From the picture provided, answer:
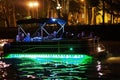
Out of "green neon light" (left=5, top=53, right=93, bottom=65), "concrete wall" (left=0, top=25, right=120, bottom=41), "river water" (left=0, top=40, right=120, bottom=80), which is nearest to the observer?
"river water" (left=0, top=40, right=120, bottom=80)

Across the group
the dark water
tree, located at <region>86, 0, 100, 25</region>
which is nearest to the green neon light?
the dark water

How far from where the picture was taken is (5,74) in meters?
16.8

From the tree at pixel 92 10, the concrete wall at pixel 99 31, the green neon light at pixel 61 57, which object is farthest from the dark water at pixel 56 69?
the tree at pixel 92 10

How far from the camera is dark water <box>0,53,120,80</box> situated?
15836mm

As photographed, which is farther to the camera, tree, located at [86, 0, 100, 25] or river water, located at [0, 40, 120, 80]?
tree, located at [86, 0, 100, 25]

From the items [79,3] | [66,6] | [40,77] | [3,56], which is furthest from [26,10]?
[40,77]

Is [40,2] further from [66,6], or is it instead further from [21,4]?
[66,6]

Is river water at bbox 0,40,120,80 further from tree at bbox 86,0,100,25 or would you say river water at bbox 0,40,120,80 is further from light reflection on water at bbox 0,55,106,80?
tree at bbox 86,0,100,25

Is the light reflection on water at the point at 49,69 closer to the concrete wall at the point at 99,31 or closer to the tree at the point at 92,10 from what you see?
the concrete wall at the point at 99,31

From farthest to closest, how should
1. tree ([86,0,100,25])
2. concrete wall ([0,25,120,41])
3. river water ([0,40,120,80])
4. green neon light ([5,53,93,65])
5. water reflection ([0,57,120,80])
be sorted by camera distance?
tree ([86,0,100,25])
concrete wall ([0,25,120,41])
green neon light ([5,53,93,65])
river water ([0,40,120,80])
water reflection ([0,57,120,80])

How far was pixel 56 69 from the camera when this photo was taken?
61.1ft

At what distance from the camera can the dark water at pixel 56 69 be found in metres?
15.8

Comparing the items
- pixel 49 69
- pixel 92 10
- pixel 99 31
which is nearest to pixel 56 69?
pixel 49 69

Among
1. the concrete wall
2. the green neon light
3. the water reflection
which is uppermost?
the concrete wall
